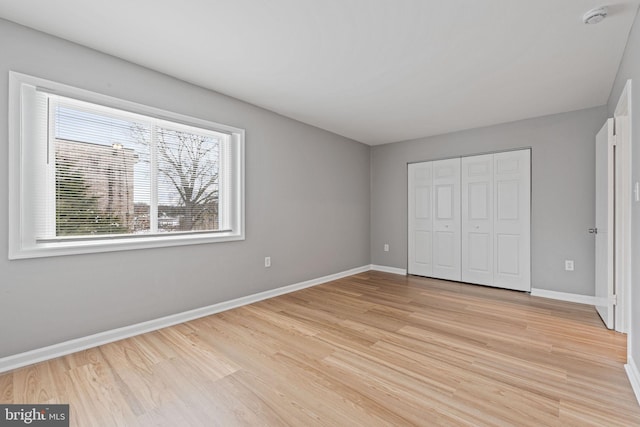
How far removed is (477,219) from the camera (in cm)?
446

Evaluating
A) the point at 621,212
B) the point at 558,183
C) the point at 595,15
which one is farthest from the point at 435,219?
the point at 595,15

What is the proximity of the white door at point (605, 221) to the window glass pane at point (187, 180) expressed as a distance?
388 cm

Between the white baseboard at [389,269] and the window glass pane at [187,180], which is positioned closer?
the window glass pane at [187,180]

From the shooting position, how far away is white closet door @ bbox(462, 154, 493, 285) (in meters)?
4.36

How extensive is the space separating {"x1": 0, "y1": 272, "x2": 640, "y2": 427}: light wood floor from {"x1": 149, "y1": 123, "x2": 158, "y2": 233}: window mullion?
3.38ft

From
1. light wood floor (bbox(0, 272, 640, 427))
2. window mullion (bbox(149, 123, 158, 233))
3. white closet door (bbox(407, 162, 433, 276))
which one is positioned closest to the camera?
light wood floor (bbox(0, 272, 640, 427))

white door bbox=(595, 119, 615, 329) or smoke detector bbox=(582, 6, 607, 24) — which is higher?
smoke detector bbox=(582, 6, 607, 24)

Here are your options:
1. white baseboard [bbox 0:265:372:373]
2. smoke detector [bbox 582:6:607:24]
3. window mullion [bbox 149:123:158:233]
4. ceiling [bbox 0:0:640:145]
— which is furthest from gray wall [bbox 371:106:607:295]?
window mullion [bbox 149:123:158:233]

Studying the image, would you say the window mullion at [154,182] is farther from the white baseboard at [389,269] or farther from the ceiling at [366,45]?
the white baseboard at [389,269]

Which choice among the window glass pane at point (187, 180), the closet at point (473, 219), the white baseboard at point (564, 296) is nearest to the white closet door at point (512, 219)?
the closet at point (473, 219)

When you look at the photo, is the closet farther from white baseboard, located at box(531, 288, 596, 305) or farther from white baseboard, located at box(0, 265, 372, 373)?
white baseboard, located at box(0, 265, 372, 373)

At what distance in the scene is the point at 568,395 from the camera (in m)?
1.80

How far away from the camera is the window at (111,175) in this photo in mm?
2150

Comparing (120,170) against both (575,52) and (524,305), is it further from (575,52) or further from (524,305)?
(524,305)
